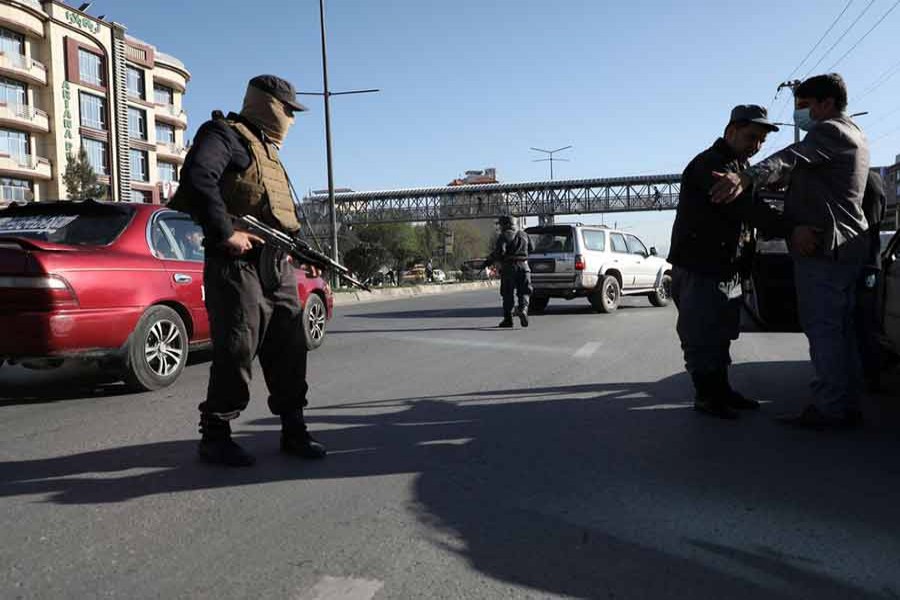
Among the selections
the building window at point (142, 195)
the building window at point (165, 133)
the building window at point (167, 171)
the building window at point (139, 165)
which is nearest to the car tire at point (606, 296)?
the building window at point (142, 195)

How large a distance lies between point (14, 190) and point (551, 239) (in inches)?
1521

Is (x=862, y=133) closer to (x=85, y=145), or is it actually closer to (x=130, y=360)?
(x=130, y=360)

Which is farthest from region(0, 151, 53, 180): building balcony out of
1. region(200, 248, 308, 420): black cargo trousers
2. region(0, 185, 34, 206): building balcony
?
region(200, 248, 308, 420): black cargo trousers

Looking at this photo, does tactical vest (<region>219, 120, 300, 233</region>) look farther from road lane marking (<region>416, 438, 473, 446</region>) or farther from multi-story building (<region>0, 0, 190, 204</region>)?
multi-story building (<region>0, 0, 190, 204</region>)

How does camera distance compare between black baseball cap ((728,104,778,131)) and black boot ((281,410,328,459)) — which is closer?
black boot ((281,410,328,459))

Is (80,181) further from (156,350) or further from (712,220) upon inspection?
(712,220)

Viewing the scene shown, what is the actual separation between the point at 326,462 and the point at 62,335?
2323mm

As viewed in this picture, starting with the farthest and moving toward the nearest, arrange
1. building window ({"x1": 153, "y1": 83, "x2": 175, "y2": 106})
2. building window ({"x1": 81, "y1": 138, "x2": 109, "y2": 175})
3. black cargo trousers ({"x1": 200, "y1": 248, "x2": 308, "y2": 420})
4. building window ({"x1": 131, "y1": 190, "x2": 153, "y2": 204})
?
building window ({"x1": 153, "y1": 83, "x2": 175, "y2": 106}) < building window ({"x1": 131, "y1": 190, "x2": 153, "y2": 204}) < building window ({"x1": 81, "y1": 138, "x2": 109, "y2": 175}) < black cargo trousers ({"x1": 200, "y1": 248, "x2": 308, "y2": 420})

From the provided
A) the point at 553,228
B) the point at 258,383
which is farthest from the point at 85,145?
the point at 258,383

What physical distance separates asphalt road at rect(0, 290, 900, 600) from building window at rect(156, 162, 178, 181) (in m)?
56.2

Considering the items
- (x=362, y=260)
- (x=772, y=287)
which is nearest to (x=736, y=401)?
(x=772, y=287)

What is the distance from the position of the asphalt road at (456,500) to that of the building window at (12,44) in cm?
4305

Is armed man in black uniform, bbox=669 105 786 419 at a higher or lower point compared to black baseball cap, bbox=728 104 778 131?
lower

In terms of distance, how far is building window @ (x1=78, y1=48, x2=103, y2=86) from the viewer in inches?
1822
